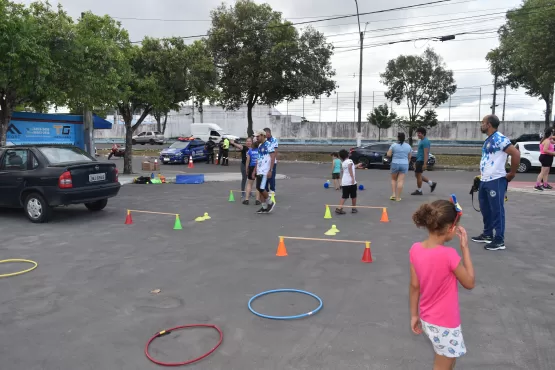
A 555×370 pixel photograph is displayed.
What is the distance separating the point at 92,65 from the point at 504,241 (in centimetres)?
1242

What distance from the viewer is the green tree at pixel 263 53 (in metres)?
27.7

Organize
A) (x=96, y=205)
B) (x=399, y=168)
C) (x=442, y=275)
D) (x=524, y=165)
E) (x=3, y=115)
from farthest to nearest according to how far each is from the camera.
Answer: (x=524, y=165) < (x=3, y=115) < (x=399, y=168) < (x=96, y=205) < (x=442, y=275)

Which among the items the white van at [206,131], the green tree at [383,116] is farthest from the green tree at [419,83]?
the white van at [206,131]

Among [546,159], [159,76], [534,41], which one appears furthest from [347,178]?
[534,41]

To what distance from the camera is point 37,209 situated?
8812 mm

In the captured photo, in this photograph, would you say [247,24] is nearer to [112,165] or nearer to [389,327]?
[112,165]

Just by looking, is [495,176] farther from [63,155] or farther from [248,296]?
[63,155]

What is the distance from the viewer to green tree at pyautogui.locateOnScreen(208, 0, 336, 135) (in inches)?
1089

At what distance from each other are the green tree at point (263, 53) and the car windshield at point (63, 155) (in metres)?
18.9

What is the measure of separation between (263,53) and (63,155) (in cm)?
2042

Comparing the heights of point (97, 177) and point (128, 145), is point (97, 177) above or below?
below

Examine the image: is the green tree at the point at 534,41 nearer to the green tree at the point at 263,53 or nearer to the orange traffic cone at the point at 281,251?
the green tree at the point at 263,53

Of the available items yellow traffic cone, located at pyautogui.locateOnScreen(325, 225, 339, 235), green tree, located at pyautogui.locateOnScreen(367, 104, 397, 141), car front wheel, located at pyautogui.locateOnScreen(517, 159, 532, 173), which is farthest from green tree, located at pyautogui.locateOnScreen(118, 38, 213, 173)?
green tree, located at pyautogui.locateOnScreen(367, 104, 397, 141)

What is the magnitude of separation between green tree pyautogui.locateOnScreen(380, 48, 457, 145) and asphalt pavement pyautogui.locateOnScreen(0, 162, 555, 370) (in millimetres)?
28967
